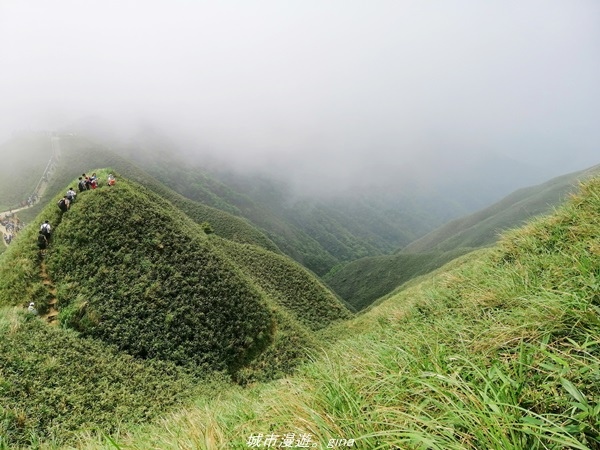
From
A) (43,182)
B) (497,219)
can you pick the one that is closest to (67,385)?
(43,182)

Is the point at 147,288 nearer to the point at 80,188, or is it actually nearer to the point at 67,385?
the point at 67,385

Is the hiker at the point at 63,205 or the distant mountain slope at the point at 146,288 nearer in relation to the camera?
A: the distant mountain slope at the point at 146,288

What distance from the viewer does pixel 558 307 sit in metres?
3.26

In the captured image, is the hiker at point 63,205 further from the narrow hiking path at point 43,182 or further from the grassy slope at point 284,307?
the narrow hiking path at point 43,182

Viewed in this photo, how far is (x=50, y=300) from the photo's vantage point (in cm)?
1608

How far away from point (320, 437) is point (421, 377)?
4.27ft

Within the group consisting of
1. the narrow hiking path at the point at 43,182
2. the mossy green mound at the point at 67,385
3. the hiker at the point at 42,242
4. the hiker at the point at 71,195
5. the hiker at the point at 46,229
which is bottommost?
the mossy green mound at the point at 67,385

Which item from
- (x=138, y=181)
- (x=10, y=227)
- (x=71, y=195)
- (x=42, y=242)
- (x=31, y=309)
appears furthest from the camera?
(x=138, y=181)

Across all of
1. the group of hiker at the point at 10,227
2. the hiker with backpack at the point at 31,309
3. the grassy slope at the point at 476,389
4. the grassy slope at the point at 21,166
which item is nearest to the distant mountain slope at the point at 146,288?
the hiker with backpack at the point at 31,309

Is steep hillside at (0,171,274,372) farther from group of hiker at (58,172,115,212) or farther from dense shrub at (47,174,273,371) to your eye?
group of hiker at (58,172,115,212)

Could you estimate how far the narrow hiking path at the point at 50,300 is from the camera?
49.6 feet

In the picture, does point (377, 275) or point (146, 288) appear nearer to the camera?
point (146, 288)

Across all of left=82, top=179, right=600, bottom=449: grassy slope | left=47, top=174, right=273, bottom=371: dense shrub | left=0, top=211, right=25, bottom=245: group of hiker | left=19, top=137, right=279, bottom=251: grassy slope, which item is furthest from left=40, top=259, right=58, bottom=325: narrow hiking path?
left=19, top=137, right=279, bottom=251: grassy slope

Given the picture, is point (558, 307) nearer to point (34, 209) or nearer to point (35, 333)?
point (35, 333)
